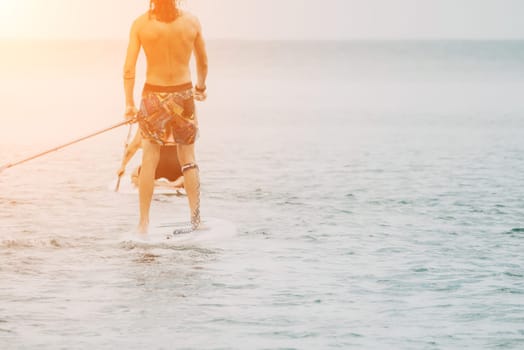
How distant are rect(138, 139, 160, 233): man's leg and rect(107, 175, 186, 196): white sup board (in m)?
1.79

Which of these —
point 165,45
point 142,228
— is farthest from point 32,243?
point 165,45

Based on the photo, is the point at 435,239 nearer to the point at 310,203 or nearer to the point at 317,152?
the point at 310,203

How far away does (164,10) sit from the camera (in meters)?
11.0

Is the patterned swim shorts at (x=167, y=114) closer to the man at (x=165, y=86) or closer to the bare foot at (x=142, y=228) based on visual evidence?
the man at (x=165, y=86)

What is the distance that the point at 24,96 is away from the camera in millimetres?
42062

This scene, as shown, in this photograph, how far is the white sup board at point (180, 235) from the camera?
1108 centimetres

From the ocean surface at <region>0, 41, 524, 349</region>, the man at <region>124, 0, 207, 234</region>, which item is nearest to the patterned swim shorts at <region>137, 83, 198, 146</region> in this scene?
the man at <region>124, 0, 207, 234</region>

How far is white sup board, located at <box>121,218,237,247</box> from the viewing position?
11078 mm

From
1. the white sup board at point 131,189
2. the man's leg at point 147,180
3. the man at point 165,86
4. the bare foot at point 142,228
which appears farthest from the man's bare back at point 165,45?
the white sup board at point 131,189

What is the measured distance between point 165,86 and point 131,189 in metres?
3.28

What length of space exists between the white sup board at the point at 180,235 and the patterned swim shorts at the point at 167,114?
2.38ft

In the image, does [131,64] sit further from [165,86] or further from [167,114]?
[167,114]

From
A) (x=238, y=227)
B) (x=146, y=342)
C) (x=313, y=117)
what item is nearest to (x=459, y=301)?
(x=146, y=342)

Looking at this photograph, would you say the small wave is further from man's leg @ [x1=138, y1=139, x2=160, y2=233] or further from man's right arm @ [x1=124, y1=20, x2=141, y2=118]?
man's right arm @ [x1=124, y1=20, x2=141, y2=118]
